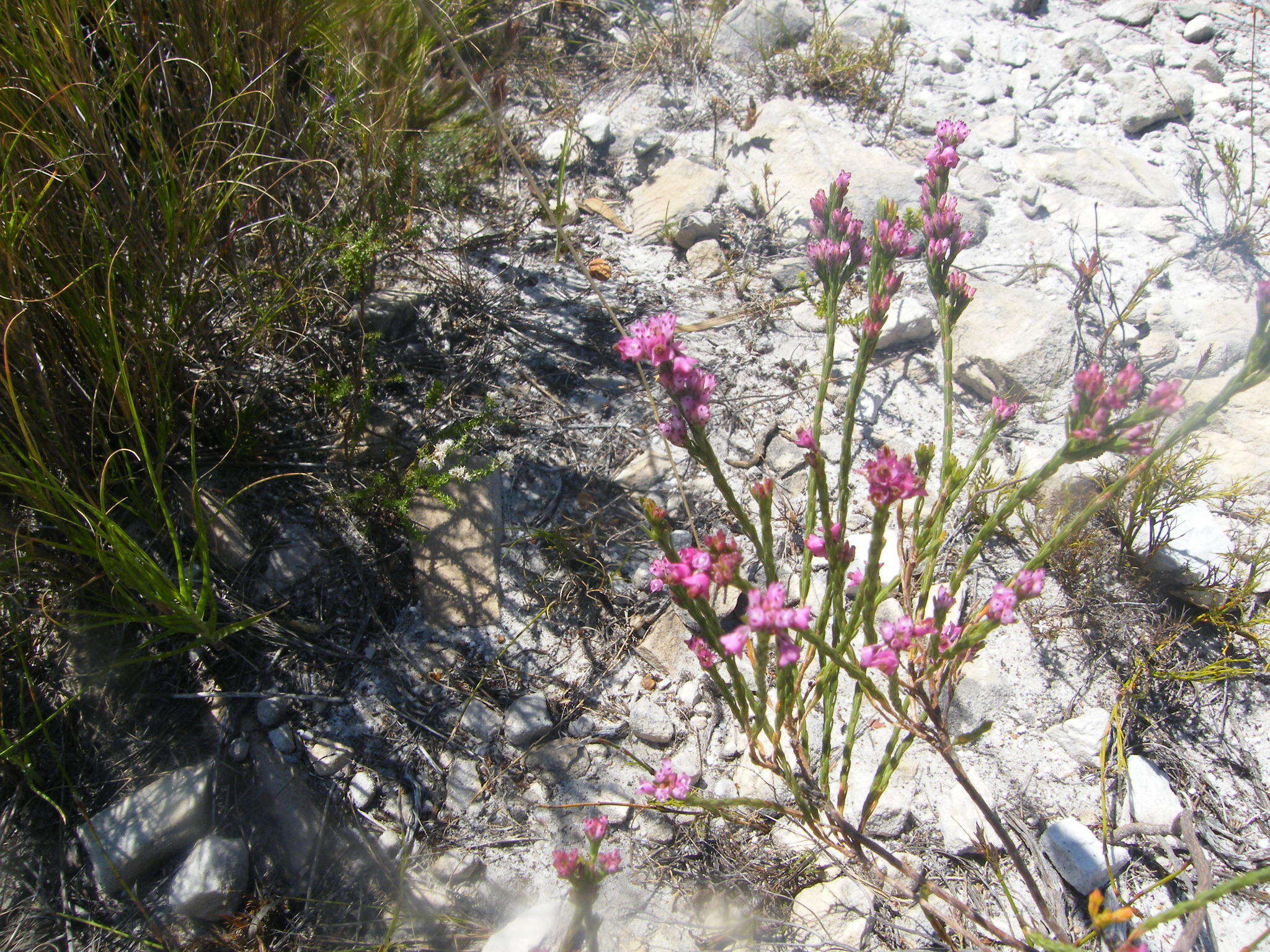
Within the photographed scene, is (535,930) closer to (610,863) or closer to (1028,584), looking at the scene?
(610,863)

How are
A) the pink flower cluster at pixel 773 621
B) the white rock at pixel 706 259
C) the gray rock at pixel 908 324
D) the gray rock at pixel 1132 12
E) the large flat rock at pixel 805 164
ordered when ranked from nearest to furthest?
the pink flower cluster at pixel 773 621 < the gray rock at pixel 908 324 < the white rock at pixel 706 259 < the large flat rock at pixel 805 164 < the gray rock at pixel 1132 12

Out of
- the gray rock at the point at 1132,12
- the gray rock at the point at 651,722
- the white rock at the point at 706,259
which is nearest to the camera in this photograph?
the gray rock at the point at 651,722

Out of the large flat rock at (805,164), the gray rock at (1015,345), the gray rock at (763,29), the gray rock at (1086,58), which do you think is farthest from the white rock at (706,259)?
the gray rock at (1086,58)

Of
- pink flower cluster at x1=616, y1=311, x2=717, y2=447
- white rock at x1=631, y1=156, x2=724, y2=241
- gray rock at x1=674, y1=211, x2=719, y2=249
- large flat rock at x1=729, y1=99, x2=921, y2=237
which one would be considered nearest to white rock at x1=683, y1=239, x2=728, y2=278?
gray rock at x1=674, y1=211, x2=719, y2=249

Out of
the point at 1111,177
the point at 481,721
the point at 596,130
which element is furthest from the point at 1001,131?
the point at 481,721

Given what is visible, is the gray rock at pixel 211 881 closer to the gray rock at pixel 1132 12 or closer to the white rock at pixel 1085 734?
the white rock at pixel 1085 734

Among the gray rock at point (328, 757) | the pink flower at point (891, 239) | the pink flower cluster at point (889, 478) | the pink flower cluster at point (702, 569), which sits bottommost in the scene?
the gray rock at point (328, 757)

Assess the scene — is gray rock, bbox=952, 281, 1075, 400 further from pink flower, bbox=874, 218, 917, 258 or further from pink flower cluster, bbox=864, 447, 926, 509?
pink flower cluster, bbox=864, 447, 926, 509

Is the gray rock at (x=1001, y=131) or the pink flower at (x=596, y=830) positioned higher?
the gray rock at (x=1001, y=131)
